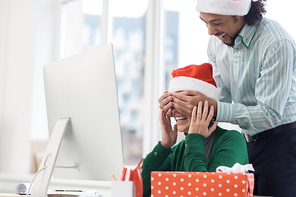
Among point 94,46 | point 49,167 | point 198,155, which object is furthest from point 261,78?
point 94,46

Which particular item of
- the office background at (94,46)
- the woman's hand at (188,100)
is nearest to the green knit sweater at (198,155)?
the woman's hand at (188,100)

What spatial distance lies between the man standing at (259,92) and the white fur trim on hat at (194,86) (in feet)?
0.20

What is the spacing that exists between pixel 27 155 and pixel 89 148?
6.80ft

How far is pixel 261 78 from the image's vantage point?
4.04 ft

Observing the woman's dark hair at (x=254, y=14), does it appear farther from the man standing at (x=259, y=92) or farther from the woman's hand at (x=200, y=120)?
the woman's hand at (x=200, y=120)

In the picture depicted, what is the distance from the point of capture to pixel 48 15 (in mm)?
3117

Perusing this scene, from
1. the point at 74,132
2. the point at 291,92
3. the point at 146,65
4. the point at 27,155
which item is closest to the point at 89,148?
the point at 74,132

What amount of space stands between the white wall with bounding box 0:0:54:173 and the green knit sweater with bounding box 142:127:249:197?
6.45ft

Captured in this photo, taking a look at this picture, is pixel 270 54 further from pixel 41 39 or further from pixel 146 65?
pixel 41 39

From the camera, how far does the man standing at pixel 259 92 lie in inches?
47.4

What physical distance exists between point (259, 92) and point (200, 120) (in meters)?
0.30

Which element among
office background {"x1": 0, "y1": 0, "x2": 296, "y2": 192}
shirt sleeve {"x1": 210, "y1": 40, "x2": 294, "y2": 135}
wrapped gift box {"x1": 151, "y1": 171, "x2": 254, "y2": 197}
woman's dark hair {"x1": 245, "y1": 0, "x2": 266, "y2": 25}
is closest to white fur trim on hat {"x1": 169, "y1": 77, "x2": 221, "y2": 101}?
shirt sleeve {"x1": 210, "y1": 40, "x2": 294, "y2": 135}

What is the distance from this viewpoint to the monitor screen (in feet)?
3.18

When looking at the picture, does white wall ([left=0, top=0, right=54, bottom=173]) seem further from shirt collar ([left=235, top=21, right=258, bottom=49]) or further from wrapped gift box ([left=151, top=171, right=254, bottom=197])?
wrapped gift box ([left=151, top=171, right=254, bottom=197])
